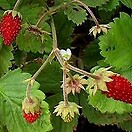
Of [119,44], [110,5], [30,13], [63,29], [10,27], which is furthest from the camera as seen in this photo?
[63,29]

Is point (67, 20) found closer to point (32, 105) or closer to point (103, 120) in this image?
point (103, 120)

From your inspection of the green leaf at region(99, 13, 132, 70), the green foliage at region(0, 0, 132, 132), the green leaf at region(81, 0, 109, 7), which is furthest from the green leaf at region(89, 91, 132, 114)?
the green leaf at region(81, 0, 109, 7)

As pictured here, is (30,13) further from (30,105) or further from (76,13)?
(30,105)

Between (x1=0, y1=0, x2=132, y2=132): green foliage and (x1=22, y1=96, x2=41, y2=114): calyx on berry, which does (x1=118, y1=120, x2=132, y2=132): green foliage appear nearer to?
(x1=0, y1=0, x2=132, y2=132): green foliage

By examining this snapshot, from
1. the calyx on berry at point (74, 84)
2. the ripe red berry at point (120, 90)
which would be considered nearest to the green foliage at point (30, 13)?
the calyx on berry at point (74, 84)

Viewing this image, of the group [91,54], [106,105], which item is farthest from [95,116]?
[91,54]

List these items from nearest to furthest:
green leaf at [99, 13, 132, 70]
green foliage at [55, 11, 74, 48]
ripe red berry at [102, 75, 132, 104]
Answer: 1. ripe red berry at [102, 75, 132, 104]
2. green leaf at [99, 13, 132, 70]
3. green foliage at [55, 11, 74, 48]
